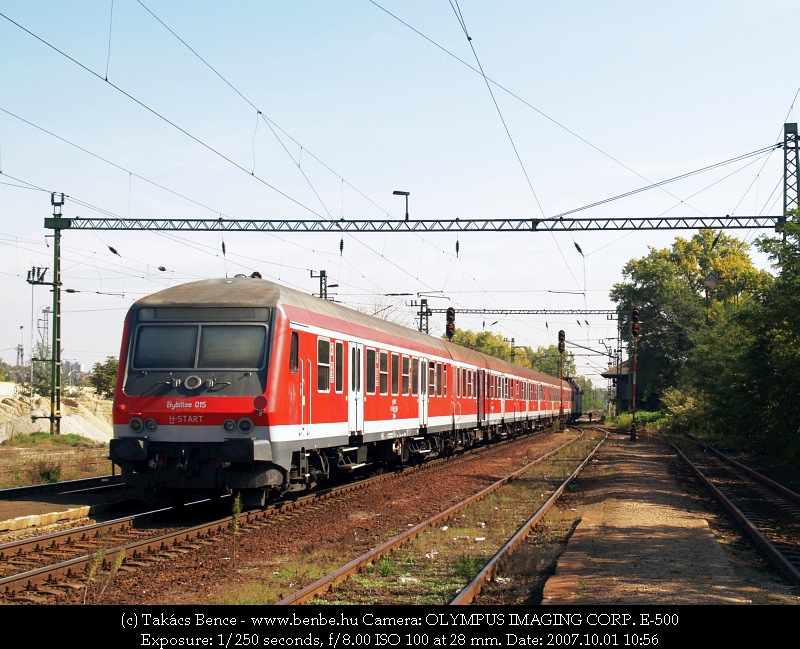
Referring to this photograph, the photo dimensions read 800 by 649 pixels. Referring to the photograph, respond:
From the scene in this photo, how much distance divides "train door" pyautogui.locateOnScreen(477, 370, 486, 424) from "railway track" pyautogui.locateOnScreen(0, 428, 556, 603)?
17.5 metres

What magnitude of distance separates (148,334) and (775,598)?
9056 millimetres

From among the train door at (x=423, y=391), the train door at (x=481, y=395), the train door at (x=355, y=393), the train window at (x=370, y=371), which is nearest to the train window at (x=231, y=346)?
the train door at (x=355, y=393)

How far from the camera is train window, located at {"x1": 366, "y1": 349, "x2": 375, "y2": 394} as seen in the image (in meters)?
17.9

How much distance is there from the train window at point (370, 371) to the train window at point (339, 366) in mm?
1785

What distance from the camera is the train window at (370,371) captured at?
705 inches

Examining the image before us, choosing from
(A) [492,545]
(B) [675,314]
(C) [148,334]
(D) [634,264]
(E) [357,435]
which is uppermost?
(D) [634,264]

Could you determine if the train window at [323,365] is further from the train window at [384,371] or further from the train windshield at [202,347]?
the train window at [384,371]

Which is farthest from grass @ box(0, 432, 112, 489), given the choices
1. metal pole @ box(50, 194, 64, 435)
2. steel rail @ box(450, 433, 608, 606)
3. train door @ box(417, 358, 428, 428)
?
steel rail @ box(450, 433, 608, 606)

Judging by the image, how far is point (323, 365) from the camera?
1502cm

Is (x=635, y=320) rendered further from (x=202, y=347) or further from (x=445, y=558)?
(x=445, y=558)

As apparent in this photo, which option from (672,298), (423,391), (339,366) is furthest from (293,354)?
(672,298)
